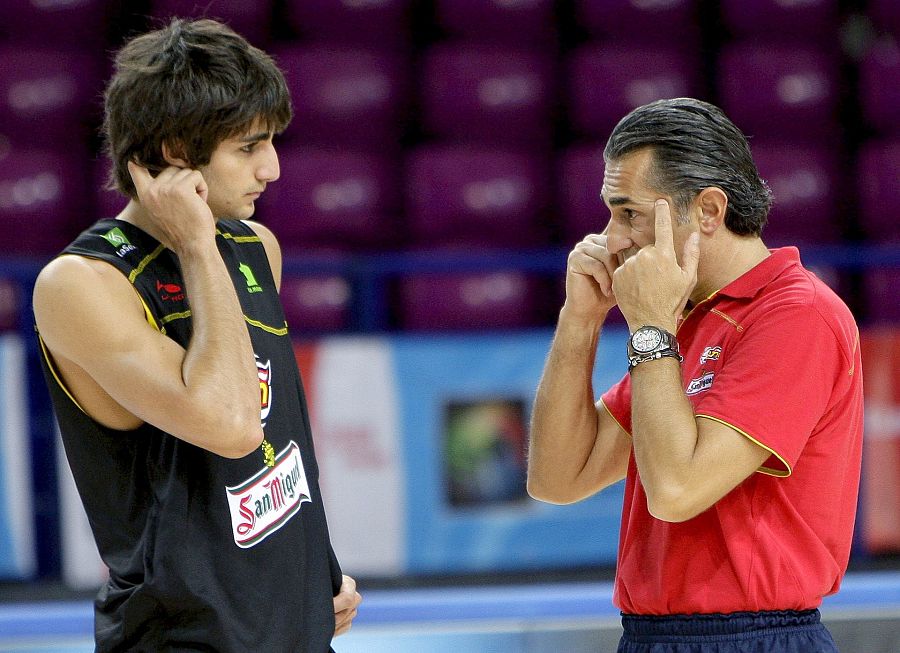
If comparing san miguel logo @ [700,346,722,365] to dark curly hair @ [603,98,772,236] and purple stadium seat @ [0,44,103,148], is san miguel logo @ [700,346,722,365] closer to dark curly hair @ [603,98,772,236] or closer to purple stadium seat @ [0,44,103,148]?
dark curly hair @ [603,98,772,236]

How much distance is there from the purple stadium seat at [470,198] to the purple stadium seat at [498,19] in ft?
3.10

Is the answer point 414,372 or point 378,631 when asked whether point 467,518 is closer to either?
point 414,372

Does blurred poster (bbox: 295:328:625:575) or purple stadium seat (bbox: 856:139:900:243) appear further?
purple stadium seat (bbox: 856:139:900:243)

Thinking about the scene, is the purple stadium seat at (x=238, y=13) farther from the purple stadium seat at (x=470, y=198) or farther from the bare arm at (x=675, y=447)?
the bare arm at (x=675, y=447)

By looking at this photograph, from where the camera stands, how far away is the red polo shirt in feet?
6.84

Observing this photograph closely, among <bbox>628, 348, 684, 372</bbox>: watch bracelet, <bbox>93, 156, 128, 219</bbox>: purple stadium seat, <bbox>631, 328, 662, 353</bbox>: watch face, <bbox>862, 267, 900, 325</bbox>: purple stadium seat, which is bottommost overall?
<bbox>862, 267, 900, 325</bbox>: purple stadium seat

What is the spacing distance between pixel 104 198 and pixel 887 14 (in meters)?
4.34

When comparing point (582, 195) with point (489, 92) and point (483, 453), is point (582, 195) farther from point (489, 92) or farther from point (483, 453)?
point (483, 453)

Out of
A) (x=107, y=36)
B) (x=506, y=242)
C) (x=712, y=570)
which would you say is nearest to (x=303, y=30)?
(x=107, y=36)

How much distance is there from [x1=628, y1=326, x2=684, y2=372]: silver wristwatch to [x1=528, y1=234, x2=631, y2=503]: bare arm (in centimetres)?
30

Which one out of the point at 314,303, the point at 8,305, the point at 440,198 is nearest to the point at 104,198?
the point at 8,305

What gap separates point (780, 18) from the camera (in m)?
6.62

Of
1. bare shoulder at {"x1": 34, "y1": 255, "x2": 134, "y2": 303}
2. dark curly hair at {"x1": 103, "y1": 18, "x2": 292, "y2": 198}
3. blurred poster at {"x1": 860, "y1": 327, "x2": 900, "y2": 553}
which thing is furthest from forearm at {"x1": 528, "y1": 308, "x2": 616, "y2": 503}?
blurred poster at {"x1": 860, "y1": 327, "x2": 900, "y2": 553}

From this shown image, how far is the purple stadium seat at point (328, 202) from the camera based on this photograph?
6.02 meters
